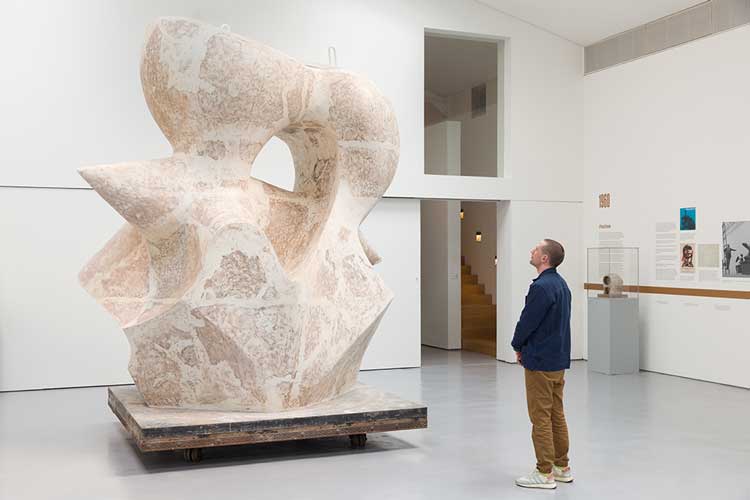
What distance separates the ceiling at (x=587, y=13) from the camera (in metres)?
10.4

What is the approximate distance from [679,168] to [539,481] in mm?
6326

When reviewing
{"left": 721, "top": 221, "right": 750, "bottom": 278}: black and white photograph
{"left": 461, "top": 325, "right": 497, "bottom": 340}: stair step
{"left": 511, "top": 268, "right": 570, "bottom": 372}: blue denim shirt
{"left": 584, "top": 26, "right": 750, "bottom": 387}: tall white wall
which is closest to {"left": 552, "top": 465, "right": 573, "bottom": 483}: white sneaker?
{"left": 511, "top": 268, "right": 570, "bottom": 372}: blue denim shirt

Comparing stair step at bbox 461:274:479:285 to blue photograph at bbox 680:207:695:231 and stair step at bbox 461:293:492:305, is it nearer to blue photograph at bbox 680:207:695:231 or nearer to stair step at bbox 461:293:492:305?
stair step at bbox 461:293:492:305

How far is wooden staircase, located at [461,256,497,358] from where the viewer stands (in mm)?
13086

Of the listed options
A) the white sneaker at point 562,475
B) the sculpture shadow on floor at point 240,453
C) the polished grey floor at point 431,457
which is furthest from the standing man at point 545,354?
the sculpture shadow on floor at point 240,453

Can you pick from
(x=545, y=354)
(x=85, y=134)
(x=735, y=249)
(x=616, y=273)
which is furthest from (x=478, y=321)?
(x=545, y=354)

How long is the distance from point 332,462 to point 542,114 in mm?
7371

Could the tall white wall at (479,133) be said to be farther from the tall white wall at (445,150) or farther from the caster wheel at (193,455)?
the caster wheel at (193,455)

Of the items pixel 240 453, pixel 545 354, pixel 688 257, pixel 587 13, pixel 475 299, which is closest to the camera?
pixel 545 354

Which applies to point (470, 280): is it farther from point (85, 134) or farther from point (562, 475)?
point (562, 475)

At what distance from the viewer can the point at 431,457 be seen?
601cm

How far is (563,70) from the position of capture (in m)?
11.9

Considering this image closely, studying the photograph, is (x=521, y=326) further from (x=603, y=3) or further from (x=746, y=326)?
(x=603, y=3)


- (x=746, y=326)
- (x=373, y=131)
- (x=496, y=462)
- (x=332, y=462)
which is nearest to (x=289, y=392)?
(x=332, y=462)
